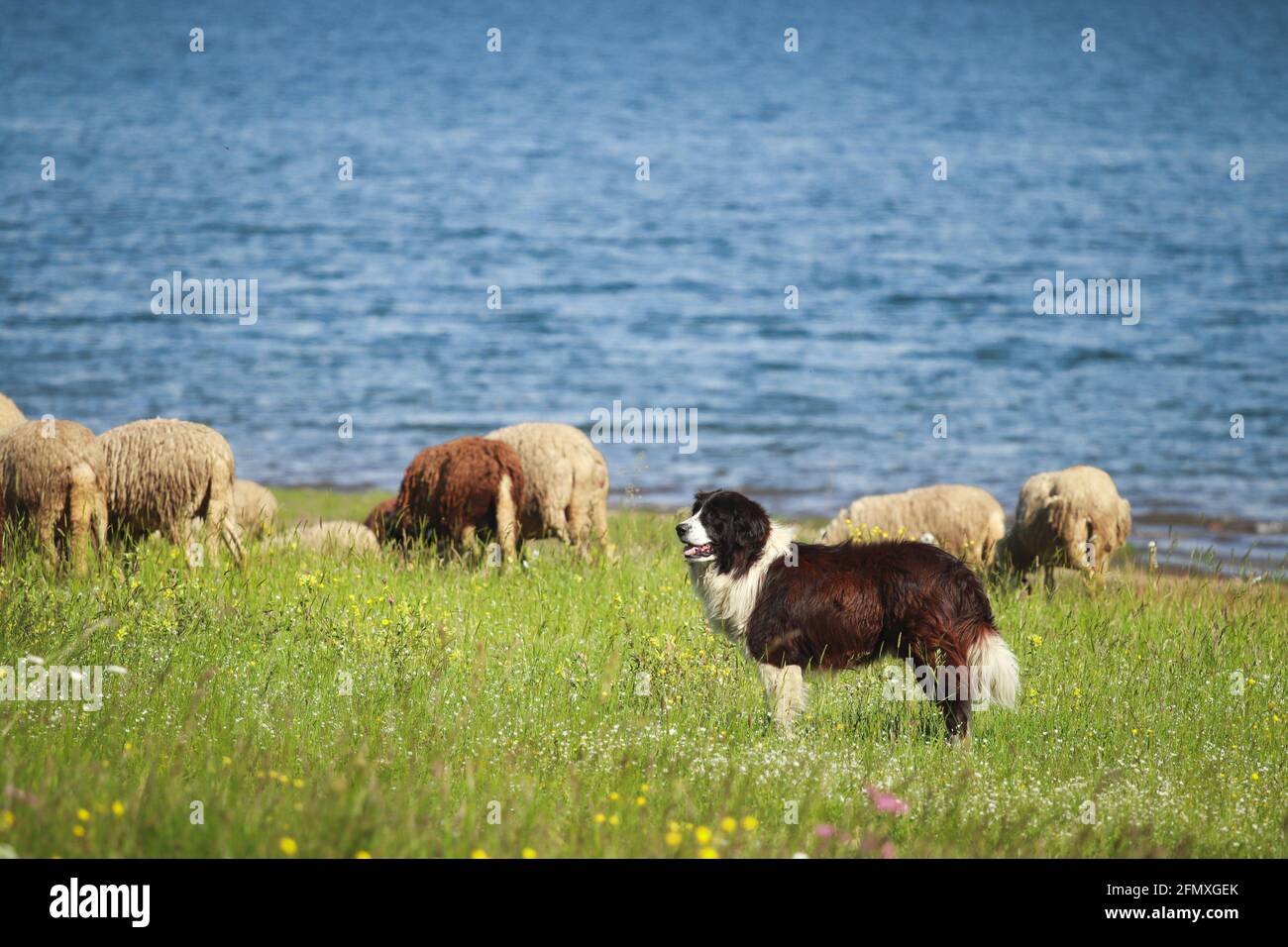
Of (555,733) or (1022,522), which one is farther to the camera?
(1022,522)

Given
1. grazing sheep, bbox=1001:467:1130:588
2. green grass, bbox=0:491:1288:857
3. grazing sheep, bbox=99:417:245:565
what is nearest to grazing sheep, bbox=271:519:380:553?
grazing sheep, bbox=99:417:245:565

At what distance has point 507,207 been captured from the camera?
147 feet

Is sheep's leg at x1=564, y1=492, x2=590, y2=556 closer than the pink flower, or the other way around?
the pink flower

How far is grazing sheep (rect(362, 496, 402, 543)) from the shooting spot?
37.6ft

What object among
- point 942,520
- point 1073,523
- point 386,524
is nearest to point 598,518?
point 386,524

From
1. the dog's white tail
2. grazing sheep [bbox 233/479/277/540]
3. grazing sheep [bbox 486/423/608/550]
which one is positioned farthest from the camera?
grazing sheep [bbox 486/423/608/550]

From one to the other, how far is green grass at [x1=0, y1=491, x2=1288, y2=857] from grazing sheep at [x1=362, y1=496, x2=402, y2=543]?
158cm

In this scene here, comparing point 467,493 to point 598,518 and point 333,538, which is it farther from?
point 598,518

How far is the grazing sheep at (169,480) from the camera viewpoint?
10055 mm

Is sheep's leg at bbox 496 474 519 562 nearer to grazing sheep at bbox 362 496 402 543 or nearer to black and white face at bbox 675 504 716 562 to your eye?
grazing sheep at bbox 362 496 402 543

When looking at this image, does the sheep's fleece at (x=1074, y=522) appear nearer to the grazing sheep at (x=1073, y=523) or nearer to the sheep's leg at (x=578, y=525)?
the grazing sheep at (x=1073, y=523)

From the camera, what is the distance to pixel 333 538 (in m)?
11.0

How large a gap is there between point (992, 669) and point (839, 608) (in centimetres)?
83

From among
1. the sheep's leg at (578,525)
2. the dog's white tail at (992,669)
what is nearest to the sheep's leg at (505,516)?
the sheep's leg at (578,525)
